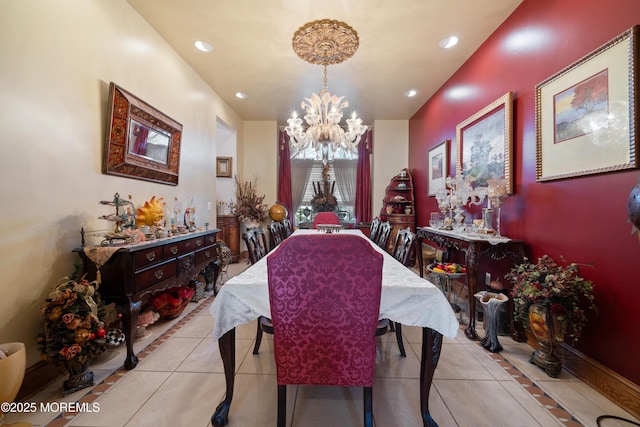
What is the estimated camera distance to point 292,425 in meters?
1.28

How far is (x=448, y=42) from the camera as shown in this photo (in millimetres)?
2816

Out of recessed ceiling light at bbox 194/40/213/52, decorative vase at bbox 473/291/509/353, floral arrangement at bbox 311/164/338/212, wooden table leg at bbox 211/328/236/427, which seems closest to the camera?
wooden table leg at bbox 211/328/236/427

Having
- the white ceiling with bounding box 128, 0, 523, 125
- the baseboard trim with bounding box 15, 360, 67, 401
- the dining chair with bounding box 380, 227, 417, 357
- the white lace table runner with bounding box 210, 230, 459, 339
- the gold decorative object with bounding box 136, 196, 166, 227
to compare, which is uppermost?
the white ceiling with bounding box 128, 0, 523, 125

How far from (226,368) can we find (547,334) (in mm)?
2083

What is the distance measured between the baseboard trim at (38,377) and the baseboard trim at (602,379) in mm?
3393

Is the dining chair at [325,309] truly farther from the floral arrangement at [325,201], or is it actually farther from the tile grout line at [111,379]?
the floral arrangement at [325,201]

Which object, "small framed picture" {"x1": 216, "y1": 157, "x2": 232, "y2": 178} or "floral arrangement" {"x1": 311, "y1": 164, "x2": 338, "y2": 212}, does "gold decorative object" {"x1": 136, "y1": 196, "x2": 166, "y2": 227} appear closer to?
"small framed picture" {"x1": 216, "y1": 157, "x2": 232, "y2": 178}

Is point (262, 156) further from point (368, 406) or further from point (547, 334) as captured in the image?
point (547, 334)

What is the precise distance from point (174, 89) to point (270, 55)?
124 centimetres

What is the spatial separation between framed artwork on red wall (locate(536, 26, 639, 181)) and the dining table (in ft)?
4.74

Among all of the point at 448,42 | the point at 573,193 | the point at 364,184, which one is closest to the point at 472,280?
the point at 573,193

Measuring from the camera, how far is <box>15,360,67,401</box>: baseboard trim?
144 cm

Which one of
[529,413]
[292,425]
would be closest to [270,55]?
[292,425]

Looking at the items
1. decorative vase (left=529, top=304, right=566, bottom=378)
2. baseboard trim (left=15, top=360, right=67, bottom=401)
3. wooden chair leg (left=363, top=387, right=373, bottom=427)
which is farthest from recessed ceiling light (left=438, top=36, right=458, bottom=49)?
baseboard trim (left=15, top=360, right=67, bottom=401)
